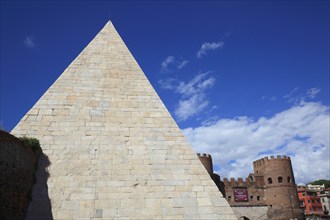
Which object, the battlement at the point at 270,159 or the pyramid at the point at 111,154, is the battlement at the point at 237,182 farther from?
the pyramid at the point at 111,154

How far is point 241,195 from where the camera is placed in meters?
39.4

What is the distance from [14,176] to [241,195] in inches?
1450

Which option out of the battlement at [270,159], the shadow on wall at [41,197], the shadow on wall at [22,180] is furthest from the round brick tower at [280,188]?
the shadow on wall at [22,180]

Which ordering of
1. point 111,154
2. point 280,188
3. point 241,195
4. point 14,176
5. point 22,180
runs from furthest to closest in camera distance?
point 241,195 → point 280,188 → point 111,154 → point 22,180 → point 14,176

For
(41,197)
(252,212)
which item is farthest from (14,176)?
(252,212)

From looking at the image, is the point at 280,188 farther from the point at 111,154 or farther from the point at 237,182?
the point at 111,154

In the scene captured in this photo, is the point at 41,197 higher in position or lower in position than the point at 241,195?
lower

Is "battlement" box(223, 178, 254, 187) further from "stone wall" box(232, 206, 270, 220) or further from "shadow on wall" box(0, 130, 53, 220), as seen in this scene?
"shadow on wall" box(0, 130, 53, 220)

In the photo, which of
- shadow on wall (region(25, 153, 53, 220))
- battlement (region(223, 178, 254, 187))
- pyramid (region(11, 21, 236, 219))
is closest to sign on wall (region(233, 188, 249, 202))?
→ battlement (region(223, 178, 254, 187))

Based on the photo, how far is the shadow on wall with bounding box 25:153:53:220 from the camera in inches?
273

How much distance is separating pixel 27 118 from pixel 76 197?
299cm

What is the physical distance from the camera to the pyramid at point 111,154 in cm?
723

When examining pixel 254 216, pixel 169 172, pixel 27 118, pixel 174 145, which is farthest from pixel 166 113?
pixel 254 216

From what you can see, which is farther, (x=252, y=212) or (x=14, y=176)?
(x=252, y=212)
